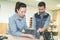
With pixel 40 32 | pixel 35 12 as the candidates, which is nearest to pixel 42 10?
pixel 35 12

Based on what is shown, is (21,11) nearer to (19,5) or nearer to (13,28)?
(19,5)

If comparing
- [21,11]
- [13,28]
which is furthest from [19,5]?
[13,28]

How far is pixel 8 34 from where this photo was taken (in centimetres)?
105

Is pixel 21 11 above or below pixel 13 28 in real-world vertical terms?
above

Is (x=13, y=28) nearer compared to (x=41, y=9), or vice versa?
(x=13, y=28)

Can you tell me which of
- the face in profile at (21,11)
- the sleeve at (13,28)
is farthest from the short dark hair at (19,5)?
the sleeve at (13,28)

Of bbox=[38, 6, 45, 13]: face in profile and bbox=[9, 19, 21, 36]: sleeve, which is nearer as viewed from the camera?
bbox=[9, 19, 21, 36]: sleeve

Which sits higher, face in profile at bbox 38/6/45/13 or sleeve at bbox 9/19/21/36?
face in profile at bbox 38/6/45/13

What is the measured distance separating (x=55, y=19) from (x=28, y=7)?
0.32 m

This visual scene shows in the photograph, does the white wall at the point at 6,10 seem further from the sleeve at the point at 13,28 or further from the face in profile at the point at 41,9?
the face in profile at the point at 41,9

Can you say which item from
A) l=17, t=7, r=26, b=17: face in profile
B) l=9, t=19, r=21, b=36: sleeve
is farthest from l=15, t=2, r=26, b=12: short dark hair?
l=9, t=19, r=21, b=36: sleeve

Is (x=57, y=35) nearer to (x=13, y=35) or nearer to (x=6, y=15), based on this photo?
(x=13, y=35)

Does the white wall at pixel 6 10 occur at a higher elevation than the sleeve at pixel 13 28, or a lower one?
higher

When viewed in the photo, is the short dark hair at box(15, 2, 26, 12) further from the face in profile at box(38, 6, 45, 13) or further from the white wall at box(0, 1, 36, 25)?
the face in profile at box(38, 6, 45, 13)
